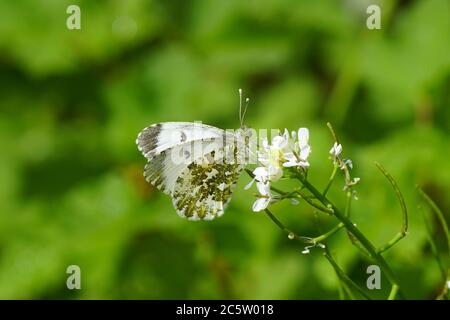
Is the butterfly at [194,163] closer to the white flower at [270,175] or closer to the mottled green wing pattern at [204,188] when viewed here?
the mottled green wing pattern at [204,188]

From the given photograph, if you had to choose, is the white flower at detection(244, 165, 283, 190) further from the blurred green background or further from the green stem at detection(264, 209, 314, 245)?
the blurred green background

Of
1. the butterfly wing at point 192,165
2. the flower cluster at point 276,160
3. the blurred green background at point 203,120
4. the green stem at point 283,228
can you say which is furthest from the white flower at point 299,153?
the blurred green background at point 203,120

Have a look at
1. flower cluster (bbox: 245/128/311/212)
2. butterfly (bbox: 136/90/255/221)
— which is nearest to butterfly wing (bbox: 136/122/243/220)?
butterfly (bbox: 136/90/255/221)

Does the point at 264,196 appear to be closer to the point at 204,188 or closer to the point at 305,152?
the point at 305,152

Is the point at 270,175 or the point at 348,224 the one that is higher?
the point at 270,175

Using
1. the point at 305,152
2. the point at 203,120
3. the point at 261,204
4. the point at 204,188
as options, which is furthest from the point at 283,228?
the point at 203,120

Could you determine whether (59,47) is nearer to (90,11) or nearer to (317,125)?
(90,11)
